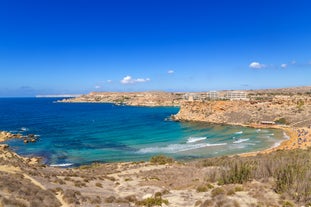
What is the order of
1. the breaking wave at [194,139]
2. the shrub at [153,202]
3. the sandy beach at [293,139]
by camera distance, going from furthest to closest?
the breaking wave at [194,139] → the sandy beach at [293,139] → the shrub at [153,202]

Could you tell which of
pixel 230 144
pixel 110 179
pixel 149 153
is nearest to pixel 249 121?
pixel 230 144

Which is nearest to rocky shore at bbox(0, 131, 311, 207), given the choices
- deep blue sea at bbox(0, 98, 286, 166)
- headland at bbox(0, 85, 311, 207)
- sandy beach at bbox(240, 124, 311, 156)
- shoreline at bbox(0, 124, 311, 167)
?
headland at bbox(0, 85, 311, 207)

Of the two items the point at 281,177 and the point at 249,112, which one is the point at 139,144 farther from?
the point at 249,112

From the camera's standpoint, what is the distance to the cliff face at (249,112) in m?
86.5

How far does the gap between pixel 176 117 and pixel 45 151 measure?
62.1m

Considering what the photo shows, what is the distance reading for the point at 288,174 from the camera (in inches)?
614

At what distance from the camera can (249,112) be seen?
317ft

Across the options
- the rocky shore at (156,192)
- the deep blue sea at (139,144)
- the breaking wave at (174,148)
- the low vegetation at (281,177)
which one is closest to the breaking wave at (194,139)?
the deep blue sea at (139,144)

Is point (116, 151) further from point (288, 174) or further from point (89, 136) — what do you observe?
point (288, 174)

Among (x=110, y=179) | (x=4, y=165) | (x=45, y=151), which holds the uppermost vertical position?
(x=4, y=165)

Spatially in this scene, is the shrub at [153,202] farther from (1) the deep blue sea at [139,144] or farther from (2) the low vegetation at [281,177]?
(1) the deep blue sea at [139,144]

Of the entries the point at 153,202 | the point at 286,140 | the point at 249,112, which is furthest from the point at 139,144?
the point at 249,112

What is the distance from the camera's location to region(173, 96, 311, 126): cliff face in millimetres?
86500

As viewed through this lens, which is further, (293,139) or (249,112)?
(249,112)
